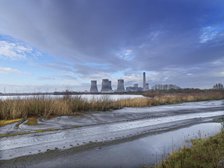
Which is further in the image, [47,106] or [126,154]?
[47,106]

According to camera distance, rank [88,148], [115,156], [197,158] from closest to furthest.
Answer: [197,158], [115,156], [88,148]

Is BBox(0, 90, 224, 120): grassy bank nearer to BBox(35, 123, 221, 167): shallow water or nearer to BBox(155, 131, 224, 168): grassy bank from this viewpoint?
BBox(35, 123, 221, 167): shallow water

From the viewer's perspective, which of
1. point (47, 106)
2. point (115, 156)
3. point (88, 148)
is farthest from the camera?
point (47, 106)

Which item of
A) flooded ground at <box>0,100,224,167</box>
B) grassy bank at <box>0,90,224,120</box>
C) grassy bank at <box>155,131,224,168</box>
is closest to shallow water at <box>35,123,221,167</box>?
flooded ground at <box>0,100,224,167</box>

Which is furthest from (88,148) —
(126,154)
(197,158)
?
(197,158)

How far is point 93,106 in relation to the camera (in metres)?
23.0

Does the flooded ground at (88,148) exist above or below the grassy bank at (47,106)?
below

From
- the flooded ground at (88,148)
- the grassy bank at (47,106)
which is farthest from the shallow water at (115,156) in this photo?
the grassy bank at (47,106)

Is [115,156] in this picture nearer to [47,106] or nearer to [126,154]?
[126,154]

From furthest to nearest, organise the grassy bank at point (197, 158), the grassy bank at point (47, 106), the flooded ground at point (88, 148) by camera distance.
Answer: the grassy bank at point (47, 106), the flooded ground at point (88, 148), the grassy bank at point (197, 158)

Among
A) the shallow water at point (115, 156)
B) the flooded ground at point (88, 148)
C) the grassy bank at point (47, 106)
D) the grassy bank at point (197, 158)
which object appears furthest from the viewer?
the grassy bank at point (47, 106)

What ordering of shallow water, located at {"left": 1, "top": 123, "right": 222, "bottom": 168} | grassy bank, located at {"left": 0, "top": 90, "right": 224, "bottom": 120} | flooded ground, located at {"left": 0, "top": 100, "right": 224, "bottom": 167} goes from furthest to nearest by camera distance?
grassy bank, located at {"left": 0, "top": 90, "right": 224, "bottom": 120}, flooded ground, located at {"left": 0, "top": 100, "right": 224, "bottom": 167}, shallow water, located at {"left": 1, "top": 123, "right": 222, "bottom": 168}

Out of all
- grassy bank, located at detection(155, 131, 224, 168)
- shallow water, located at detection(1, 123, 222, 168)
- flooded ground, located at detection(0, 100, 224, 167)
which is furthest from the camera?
flooded ground, located at detection(0, 100, 224, 167)

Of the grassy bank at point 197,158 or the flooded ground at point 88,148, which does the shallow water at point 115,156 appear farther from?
the grassy bank at point 197,158
